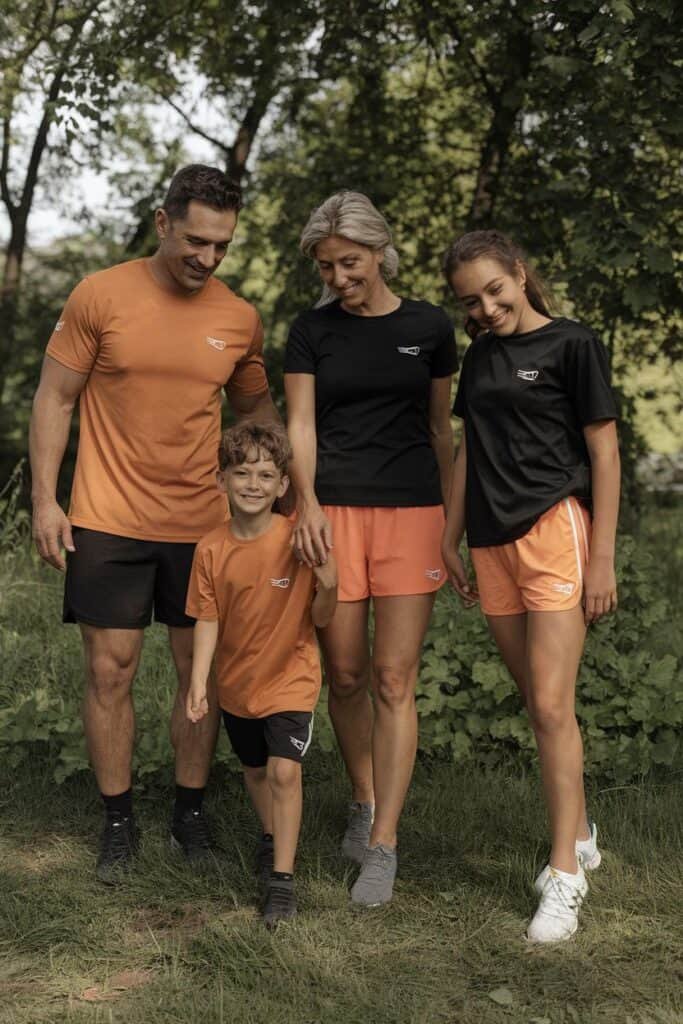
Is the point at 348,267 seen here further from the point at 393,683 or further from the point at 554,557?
the point at 393,683

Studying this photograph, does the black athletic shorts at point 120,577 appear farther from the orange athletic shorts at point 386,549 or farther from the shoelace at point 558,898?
the shoelace at point 558,898

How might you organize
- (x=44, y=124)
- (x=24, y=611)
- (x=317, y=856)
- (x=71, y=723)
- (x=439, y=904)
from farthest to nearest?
(x=44, y=124)
(x=24, y=611)
(x=71, y=723)
(x=317, y=856)
(x=439, y=904)

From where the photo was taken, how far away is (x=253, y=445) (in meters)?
3.71

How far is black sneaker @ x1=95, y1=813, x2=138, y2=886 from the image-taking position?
13.4 ft

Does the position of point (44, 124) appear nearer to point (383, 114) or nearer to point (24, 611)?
point (383, 114)

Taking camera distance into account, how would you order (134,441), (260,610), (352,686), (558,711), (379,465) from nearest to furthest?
(558,711), (260,610), (379,465), (134,441), (352,686)

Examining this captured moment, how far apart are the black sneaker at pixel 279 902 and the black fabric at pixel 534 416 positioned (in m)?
1.22

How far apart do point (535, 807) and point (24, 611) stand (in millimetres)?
3164

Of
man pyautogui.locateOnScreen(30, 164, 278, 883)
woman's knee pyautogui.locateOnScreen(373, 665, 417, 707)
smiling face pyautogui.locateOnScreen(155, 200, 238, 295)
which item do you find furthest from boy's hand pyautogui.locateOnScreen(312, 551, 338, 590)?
smiling face pyautogui.locateOnScreen(155, 200, 238, 295)

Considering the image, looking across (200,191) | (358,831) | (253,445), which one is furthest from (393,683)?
(200,191)

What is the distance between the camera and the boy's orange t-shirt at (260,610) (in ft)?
12.4

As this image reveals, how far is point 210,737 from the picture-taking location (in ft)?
14.1

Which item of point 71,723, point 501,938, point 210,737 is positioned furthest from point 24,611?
point 501,938

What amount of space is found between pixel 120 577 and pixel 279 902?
1170 millimetres
